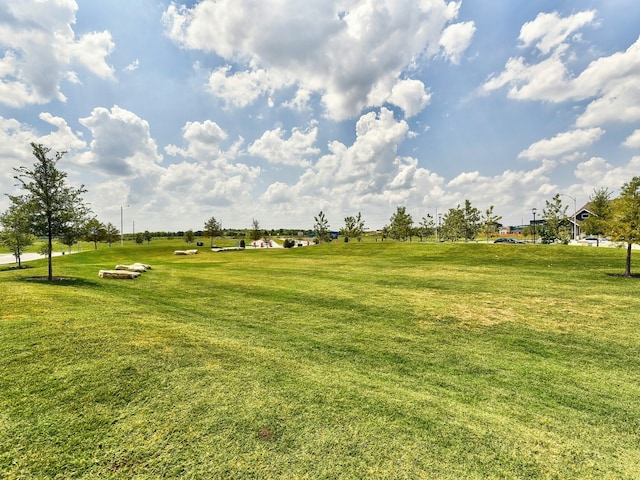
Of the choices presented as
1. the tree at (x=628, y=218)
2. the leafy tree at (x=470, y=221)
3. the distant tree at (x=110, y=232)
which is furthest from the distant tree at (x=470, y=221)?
the distant tree at (x=110, y=232)

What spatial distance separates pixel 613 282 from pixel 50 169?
31.2m

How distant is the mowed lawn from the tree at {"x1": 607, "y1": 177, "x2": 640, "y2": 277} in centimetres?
945

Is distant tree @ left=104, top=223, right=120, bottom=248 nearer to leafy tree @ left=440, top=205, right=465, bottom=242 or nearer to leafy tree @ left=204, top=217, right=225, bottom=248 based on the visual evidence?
leafy tree @ left=204, top=217, right=225, bottom=248

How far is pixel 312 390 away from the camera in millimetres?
5422

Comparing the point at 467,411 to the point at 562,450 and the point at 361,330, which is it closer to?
the point at 562,450

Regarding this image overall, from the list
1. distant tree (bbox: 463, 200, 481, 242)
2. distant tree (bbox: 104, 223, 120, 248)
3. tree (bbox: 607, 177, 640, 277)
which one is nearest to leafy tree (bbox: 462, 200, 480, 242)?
distant tree (bbox: 463, 200, 481, 242)

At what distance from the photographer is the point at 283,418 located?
14.9 feet

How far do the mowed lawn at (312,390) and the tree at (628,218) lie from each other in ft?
31.0

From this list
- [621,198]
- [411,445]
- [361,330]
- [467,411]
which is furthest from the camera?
[621,198]

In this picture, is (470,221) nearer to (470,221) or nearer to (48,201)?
(470,221)

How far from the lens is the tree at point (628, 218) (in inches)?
721

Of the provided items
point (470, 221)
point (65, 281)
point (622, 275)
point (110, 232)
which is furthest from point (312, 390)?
point (110, 232)

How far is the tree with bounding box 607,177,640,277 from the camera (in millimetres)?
18312

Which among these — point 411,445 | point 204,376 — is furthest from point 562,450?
point 204,376
